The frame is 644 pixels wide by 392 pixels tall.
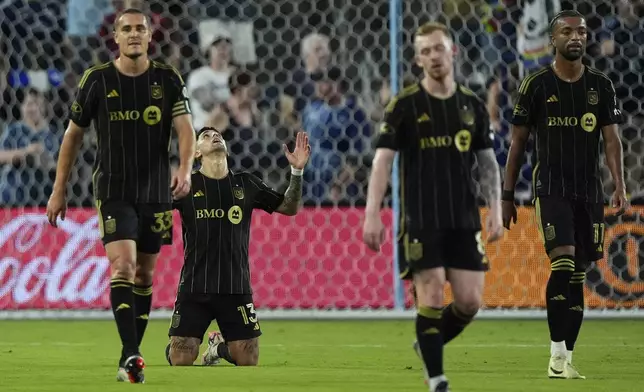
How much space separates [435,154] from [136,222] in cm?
164

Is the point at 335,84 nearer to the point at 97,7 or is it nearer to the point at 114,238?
the point at 97,7

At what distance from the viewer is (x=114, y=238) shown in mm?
6371

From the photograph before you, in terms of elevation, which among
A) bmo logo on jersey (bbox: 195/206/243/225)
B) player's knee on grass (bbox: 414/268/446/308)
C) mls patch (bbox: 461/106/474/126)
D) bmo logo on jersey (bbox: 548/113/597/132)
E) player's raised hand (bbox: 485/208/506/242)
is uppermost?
bmo logo on jersey (bbox: 548/113/597/132)

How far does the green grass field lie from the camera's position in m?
6.18

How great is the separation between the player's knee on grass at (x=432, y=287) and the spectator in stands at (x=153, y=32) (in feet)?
23.2

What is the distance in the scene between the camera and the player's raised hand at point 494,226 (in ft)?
17.7

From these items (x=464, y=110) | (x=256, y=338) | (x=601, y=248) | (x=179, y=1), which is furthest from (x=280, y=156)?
(x=464, y=110)

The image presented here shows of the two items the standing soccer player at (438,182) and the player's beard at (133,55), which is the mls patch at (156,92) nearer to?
the player's beard at (133,55)

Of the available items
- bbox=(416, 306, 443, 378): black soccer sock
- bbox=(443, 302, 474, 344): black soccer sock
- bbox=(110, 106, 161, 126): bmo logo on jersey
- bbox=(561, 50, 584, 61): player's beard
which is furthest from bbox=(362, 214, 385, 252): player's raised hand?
bbox=(561, 50, 584, 61): player's beard

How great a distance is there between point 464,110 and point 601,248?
1.82 meters

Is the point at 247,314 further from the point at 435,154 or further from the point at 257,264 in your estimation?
the point at 257,264

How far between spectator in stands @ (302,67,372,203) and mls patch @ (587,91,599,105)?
14.1ft

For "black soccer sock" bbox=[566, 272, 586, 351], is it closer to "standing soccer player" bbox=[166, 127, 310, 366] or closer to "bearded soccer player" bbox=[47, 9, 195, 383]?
"standing soccer player" bbox=[166, 127, 310, 366]

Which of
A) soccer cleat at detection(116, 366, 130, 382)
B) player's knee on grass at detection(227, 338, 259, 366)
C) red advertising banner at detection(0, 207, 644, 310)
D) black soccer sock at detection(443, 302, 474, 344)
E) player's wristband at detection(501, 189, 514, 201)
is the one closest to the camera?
black soccer sock at detection(443, 302, 474, 344)
